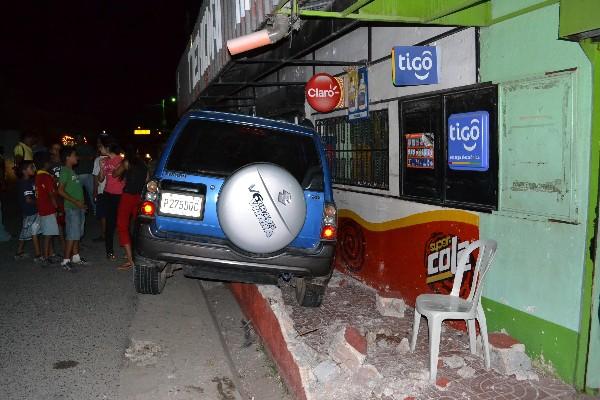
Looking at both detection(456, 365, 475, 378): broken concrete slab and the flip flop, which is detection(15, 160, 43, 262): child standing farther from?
detection(456, 365, 475, 378): broken concrete slab

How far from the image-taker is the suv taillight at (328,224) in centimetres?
498

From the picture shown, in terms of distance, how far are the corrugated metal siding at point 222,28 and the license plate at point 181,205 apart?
201 centimetres

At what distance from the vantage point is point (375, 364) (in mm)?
4258

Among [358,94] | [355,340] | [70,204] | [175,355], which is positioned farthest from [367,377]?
[70,204]

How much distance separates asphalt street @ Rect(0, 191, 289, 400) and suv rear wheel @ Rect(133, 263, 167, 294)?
0.38m

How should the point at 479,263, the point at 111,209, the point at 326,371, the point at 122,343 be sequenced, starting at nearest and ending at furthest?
the point at 326,371
the point at 479,263
the point at 122,343
the point at 111,209

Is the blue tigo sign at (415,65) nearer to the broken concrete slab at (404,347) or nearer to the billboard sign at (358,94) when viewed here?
the billboard sign at (358,94)

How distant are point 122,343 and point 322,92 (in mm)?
4319

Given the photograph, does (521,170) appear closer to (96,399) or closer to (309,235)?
(309,235)

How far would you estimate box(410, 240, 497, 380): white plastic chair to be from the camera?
12.8ft

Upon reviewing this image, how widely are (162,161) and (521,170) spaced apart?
10.5ft

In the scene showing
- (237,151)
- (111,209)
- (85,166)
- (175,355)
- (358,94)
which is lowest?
(175,355)

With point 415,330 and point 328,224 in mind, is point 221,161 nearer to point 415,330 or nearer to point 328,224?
point 328,224

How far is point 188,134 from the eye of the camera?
497cm
